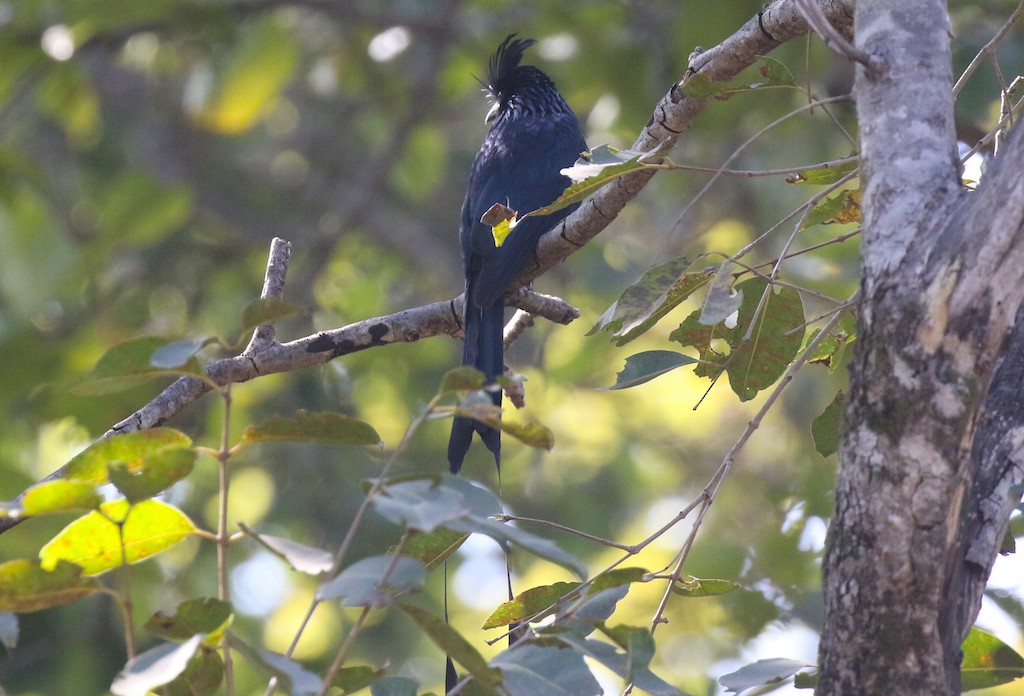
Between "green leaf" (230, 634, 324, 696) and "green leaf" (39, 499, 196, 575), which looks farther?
"green leaf" (39, 499, 196, 575)

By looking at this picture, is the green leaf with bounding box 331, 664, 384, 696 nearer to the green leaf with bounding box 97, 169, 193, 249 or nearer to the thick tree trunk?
the thick tree trunk

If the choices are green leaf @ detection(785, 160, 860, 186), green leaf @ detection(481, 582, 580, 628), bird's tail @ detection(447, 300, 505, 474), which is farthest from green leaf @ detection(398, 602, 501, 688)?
bird's tail @ detection(447, 300, 505, 474)

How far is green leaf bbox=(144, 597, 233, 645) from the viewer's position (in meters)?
A: 1.27

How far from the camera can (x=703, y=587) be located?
1.81 meters

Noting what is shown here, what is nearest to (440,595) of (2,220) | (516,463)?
(516,463)

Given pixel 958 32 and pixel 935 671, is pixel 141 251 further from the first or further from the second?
pixel 935 671

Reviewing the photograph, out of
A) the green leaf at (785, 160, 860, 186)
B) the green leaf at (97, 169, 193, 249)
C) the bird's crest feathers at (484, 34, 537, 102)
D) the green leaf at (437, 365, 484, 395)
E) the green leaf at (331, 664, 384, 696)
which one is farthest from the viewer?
the bird's crest feathers at (484, 34, 537, 102)

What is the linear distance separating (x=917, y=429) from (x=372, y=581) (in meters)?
0.65

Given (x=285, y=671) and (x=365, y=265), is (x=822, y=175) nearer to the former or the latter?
(x=285, y=671)

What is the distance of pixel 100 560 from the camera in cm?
137

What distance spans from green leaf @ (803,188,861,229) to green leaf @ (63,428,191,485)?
113cm

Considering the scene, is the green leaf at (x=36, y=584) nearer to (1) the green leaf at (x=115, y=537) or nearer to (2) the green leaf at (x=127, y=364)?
(1) the green leaf at (x=115, y=537)

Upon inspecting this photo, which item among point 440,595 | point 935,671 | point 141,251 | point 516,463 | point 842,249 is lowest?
point 935,671

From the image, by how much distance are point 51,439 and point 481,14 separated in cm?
328
